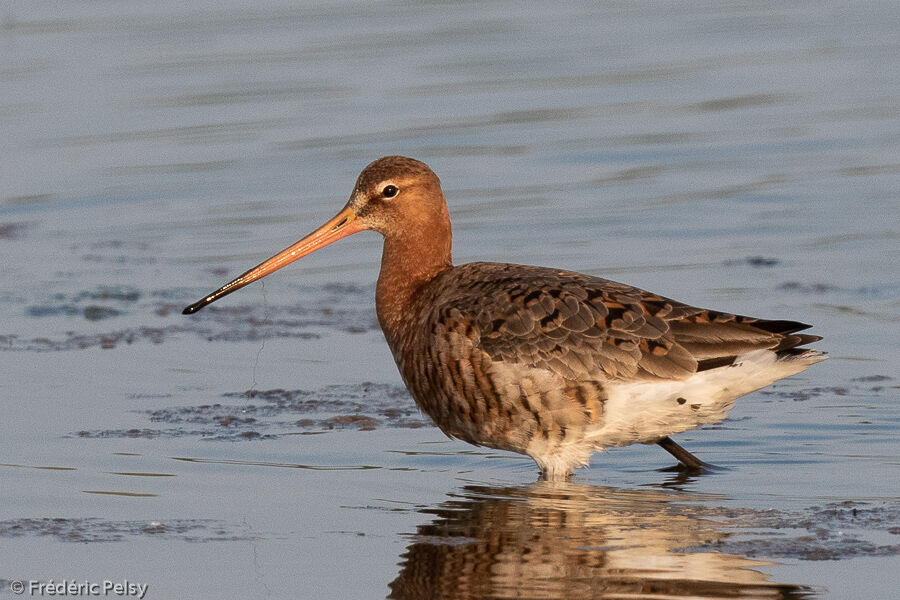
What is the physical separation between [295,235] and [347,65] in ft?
15.9

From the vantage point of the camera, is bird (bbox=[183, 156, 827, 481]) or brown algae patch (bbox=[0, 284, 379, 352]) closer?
bird (bbox=[183, 156, 827, 481])

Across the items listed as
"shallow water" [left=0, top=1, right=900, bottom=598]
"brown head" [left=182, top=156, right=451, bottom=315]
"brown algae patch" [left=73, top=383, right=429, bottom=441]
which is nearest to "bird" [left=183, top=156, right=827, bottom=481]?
"shallow water" [left=0, top=1, right=900, bottom=598]

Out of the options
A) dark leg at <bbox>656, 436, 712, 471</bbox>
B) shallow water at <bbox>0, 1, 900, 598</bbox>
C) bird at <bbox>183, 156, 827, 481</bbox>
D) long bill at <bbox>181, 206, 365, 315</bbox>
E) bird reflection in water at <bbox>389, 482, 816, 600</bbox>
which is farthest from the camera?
long bill at <bbox>181, 206, 365, 315</bbox>

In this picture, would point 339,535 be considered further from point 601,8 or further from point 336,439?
point 601,8

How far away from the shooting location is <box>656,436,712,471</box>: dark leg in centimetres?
827

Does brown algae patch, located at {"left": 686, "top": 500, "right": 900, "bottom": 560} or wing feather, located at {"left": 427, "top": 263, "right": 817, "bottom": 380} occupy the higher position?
wing feather, located at {"left": 427, "top": 263, "right": 817, "bottom": 380}

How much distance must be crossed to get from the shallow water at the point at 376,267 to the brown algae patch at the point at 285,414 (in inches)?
1.0

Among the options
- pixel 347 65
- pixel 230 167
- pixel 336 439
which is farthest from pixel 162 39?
pixel 336 439

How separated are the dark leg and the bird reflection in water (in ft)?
1.42

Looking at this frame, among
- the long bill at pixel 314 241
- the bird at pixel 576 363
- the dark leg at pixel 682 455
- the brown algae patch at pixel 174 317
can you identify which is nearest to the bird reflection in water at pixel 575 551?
the bird at pixel 576 363

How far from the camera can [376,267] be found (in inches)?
484

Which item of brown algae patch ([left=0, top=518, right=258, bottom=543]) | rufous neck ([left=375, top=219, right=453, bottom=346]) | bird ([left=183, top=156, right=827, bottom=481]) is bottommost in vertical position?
brown algae patch ([left=0, top=518, right=258, bottom=543])

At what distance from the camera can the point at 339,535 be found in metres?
7.04

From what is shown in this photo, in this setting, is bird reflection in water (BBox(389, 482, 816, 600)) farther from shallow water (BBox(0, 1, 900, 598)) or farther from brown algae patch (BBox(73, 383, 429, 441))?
brown algae patch (BBox(73, 383, 429, 441))
